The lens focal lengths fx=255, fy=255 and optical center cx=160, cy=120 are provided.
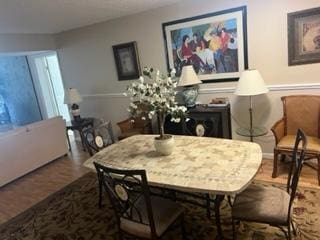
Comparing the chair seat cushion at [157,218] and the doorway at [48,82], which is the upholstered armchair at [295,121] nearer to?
the chair seat cushion at [157,218]

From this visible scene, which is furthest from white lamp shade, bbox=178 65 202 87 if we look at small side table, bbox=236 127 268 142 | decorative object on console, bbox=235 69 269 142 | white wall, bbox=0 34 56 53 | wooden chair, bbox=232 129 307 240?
white wall, bbox=0 34 56 53

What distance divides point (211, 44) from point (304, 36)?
117 cm

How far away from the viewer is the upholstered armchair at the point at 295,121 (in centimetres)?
300

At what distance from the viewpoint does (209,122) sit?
3.57 m

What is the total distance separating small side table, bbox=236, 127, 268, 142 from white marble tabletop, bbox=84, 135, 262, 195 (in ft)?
3.59

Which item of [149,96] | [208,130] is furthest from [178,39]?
[149,96]

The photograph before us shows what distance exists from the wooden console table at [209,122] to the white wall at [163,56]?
226 millimetres

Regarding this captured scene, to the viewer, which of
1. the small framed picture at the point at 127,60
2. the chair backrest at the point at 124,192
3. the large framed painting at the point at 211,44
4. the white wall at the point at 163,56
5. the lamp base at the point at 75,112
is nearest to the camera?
the chair backrest at the point at 124,192

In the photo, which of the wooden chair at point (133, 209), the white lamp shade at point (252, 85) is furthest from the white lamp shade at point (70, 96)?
the wooden chair at point (133, 209)

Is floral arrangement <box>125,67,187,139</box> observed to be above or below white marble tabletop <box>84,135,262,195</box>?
above

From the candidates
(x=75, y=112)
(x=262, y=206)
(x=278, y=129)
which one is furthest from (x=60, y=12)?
(x=262, y=206)

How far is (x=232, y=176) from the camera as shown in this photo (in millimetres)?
1771

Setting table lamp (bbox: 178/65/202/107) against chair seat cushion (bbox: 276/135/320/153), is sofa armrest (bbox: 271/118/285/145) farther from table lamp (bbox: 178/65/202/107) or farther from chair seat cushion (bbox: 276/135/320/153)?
table lamp (bbox: 178/65/202/107)

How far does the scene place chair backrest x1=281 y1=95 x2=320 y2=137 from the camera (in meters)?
3.06
